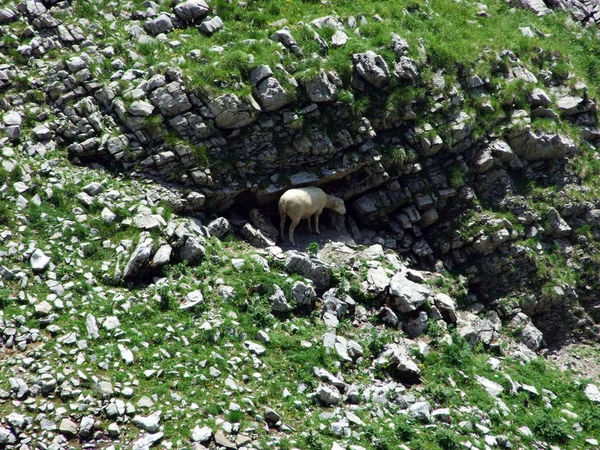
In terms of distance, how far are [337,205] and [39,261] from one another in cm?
1245

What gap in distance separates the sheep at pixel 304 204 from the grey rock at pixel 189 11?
34.6ft

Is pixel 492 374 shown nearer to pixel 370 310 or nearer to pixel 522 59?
pixel 370 310

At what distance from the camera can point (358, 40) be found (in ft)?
85.0

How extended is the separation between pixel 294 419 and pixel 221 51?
16548mm

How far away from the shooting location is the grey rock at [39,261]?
17.1 m

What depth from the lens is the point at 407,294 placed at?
20328 mm

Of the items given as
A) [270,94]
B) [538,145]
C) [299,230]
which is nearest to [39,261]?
[270,94]

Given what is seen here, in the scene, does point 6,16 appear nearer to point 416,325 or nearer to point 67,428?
point 67,428

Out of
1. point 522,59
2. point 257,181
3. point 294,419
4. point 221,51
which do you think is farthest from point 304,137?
point 522,59

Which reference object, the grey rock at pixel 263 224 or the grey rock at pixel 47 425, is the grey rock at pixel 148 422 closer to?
the grey rock at pixel 47 425

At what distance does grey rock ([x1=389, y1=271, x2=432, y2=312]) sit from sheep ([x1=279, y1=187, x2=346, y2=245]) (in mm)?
4763

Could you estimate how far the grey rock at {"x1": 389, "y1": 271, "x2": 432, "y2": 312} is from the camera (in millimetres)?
20188

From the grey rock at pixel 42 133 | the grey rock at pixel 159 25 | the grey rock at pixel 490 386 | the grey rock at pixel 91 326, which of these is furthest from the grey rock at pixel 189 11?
the grey rock at pixel 490 386

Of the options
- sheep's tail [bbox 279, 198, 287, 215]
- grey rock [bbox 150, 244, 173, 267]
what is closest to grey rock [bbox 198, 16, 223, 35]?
sheep's tail [bbox 279, 198, 287, 215]
